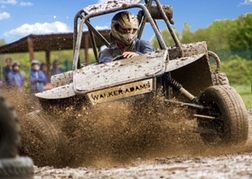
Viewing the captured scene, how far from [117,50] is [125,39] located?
9.2 inches

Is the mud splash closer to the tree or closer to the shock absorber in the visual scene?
the shock absorber

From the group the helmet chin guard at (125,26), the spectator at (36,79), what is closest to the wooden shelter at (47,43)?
the spectator at (36,79)

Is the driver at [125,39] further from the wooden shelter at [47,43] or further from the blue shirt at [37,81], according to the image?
the wooden shelter at [47,43]

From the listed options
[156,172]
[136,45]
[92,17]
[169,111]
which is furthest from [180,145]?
[156,172]

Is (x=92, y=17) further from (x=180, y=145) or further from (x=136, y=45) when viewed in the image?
(x=180, y=145)

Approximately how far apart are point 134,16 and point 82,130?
1.56 metres

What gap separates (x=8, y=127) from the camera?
7.77ft

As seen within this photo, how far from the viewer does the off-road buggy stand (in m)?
6.26

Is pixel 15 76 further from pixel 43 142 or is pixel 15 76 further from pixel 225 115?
pixel 225 115

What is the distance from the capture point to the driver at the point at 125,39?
7.38 m

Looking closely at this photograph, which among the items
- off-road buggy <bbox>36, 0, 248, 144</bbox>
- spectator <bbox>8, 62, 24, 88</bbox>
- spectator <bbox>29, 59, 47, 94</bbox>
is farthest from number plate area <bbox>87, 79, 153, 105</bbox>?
spectator <bbox>29, 59, 47, 94</bbox>

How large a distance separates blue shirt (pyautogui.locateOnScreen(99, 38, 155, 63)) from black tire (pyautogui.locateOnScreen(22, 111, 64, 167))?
4.01 feet

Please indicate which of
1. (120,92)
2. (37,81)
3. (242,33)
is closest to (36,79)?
(37,81)

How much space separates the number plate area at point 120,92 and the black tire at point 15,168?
3736mm
